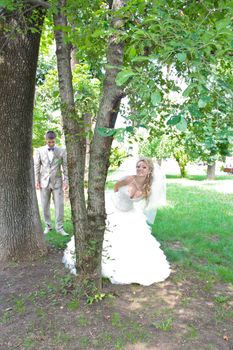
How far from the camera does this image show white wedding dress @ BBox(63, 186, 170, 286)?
14.5ft

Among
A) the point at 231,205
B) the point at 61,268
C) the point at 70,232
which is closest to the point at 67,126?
the point at 61,268

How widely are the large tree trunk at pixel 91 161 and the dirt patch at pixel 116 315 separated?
Result: 1.08 ft

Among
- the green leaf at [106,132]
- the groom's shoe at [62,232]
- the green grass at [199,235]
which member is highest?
the green leaf at [106,132]

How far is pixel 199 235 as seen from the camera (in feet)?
22.5

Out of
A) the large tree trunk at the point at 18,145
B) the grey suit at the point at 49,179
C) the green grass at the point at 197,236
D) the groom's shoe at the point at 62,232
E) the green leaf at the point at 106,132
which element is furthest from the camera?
the grey suit at the point at 49,179

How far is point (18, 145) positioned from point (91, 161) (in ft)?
5.16

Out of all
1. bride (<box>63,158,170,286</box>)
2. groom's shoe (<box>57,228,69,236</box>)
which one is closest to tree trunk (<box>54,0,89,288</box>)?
bride (<box>63,158,170,286</box>)

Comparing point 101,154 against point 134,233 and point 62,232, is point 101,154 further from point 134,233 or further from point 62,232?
point 62,232

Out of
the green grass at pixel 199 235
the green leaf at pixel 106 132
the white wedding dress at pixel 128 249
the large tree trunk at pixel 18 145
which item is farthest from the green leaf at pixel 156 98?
the green grass at pixel 199 235

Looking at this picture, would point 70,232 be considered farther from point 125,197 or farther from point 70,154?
point 70,154

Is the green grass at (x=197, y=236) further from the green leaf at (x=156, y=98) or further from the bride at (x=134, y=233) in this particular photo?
the green leaf at (x=156, y=98)

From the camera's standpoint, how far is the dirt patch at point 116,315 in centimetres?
325

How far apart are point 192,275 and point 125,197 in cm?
135

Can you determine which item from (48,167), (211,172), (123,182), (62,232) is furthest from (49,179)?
(211,172)
